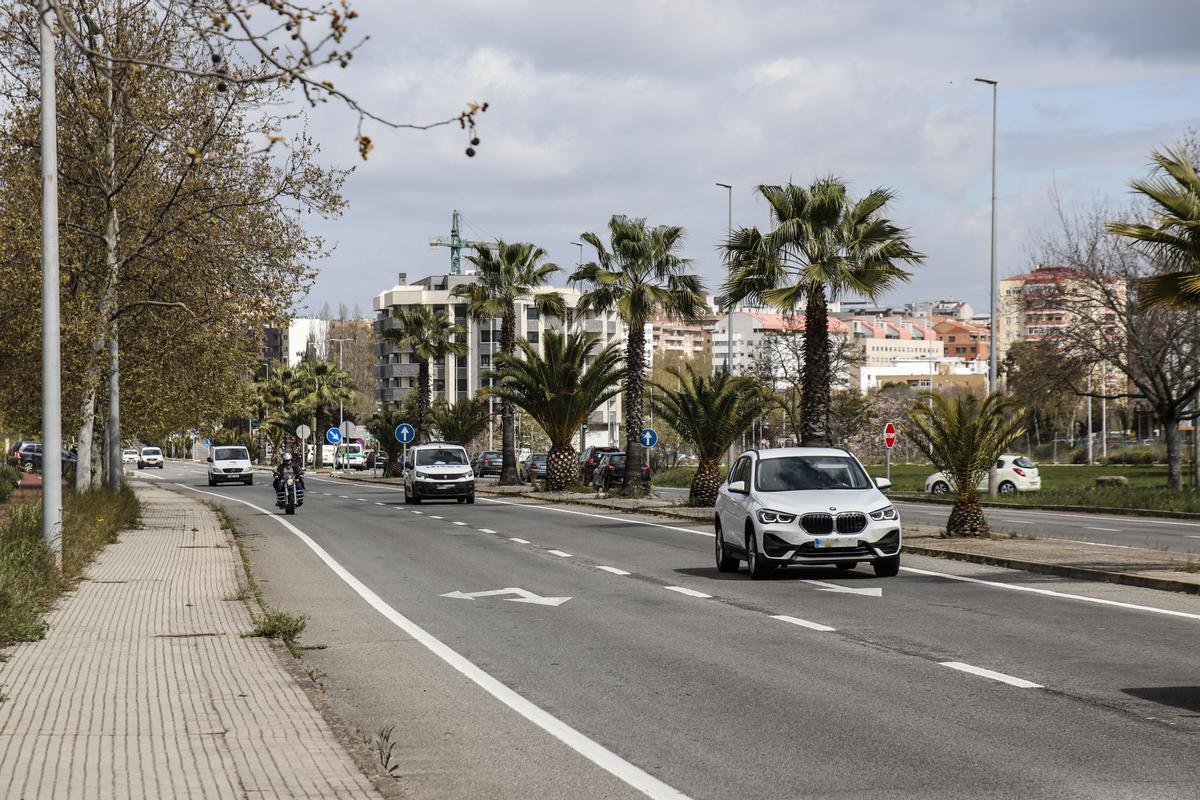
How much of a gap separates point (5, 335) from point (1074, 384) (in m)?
32.5

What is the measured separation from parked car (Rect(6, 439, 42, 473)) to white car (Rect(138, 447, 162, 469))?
809 inches

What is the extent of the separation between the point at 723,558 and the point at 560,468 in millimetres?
32887

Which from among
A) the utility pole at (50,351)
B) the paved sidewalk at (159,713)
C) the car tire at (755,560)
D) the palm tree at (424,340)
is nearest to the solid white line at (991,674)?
the paved sidewalk at (159,713)

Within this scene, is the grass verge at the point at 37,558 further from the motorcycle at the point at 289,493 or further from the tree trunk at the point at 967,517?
the tree trunk at the point at 967,517

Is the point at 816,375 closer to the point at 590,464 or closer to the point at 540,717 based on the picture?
the point at 540,717

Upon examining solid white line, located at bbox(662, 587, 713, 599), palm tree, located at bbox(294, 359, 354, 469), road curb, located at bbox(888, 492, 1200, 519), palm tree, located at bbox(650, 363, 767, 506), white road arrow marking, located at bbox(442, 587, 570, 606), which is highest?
palm tree, located at bbox(294, 359, 354, 469)

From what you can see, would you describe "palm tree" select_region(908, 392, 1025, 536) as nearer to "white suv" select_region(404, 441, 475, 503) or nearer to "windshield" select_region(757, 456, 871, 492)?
"windshield" select_region(757, 456, 871, 492)

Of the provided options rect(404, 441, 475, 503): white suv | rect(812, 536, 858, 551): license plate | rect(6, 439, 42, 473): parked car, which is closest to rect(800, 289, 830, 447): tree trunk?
rect(812, 536, 858, 551): license plate

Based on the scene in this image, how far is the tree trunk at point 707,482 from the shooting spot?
36719 mm

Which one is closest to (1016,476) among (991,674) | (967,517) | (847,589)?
(967,517)

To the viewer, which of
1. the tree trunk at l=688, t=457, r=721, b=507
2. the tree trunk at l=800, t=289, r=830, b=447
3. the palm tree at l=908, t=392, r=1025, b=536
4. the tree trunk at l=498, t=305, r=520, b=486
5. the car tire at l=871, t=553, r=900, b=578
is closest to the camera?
the car tire at l=871, t=553, r=900, b=578

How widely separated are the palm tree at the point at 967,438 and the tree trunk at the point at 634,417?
21197 mm

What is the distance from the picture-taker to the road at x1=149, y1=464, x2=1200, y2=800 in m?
7.31

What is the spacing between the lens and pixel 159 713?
863cm
